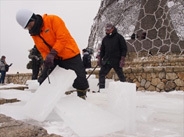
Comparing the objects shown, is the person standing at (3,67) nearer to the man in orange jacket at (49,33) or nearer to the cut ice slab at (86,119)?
the man in orange jacket at (49,33)

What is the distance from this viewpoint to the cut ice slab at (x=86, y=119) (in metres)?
2.40

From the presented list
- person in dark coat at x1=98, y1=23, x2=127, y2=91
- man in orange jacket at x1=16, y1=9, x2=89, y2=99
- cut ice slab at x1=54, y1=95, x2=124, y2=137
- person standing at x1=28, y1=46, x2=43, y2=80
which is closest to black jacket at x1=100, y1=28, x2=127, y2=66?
person in dark coat at x1=98, y1=23, x2=127, y2=91

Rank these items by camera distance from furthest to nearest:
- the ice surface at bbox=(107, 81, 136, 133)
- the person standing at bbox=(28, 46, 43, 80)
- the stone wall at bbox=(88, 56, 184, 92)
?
the person standing at bbox=(28, 46, 43, 80) < the stone wall at bbox=(88, 56, 184, 92) < the ice surface at bbox=(107, 81, 136, 133)

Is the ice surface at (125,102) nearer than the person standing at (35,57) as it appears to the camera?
Yes

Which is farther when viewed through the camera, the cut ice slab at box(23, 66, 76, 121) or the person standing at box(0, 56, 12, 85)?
the person standing at box(0, 56, 12, 85)

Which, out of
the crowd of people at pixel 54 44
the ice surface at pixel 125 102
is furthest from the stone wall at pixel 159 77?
the ice surface at pixel 125 102

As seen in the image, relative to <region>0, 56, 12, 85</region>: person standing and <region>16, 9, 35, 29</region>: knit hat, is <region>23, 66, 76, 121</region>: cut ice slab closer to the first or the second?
<region>16, 9, 35, 29</region>: knit hat

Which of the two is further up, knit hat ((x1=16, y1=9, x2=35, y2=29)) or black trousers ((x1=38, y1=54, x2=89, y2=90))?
knit hat ((x1=16, y1=9, x2=35, y2=29))

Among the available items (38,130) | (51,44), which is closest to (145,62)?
(51,44)

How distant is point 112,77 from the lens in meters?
9.15

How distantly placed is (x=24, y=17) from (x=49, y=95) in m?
0.95

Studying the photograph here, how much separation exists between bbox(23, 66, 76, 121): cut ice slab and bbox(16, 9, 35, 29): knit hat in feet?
2.15

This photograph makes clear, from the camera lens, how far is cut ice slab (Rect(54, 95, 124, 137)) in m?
2.40

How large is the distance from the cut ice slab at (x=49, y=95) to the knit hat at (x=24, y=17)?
66cm
